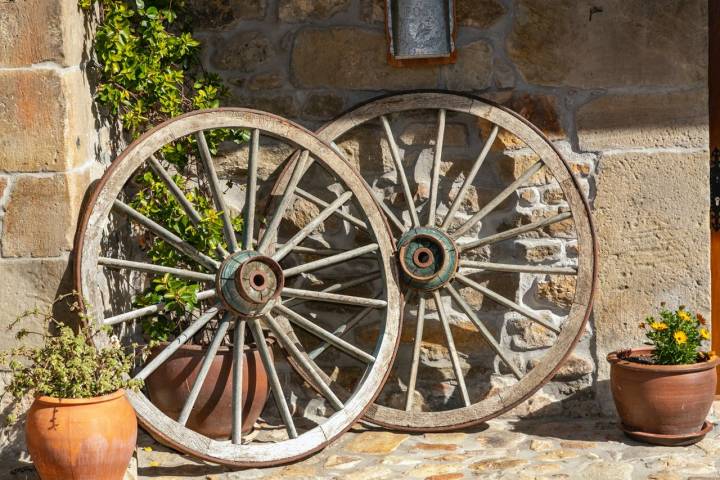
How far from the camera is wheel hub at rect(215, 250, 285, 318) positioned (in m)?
4.09

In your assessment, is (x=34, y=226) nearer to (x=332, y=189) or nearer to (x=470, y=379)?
(x=332, y=189)

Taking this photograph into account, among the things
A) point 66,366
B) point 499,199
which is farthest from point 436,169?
point 66,366

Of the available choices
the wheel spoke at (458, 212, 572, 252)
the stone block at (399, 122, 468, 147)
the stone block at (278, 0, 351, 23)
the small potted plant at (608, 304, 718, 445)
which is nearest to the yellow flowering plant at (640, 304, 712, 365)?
the small potted plant at (608, 304, 718, 445)

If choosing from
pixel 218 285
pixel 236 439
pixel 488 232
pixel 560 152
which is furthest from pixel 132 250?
pixel 560 152

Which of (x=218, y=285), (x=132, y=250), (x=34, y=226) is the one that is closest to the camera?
(x=34, y=226)

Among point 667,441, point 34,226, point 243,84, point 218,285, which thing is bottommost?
point 667,441

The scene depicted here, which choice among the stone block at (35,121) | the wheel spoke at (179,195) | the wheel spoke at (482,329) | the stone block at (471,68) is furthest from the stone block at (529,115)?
the stone block at (35,121)

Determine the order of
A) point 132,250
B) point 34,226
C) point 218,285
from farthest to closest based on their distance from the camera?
point 132,250 → point 218,285 → point 34,226

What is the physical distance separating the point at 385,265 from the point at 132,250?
3.44 ft

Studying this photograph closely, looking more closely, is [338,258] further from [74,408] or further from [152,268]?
[74,408]

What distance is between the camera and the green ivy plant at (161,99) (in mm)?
4195

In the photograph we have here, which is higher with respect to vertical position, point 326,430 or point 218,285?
point 218,285

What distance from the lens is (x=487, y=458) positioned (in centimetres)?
423

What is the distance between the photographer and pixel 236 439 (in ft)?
13.3
